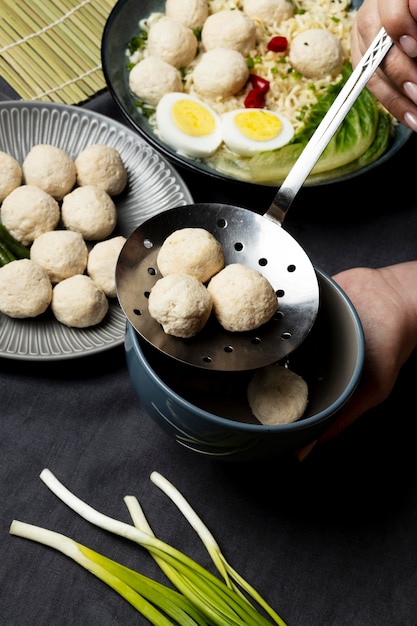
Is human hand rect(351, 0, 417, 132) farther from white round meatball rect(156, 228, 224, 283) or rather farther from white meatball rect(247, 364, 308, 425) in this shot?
white meatball rect(247, 364, 308, 425)

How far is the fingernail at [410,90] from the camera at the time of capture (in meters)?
1.30

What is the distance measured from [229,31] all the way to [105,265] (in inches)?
27.8

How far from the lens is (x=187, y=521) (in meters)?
1.24

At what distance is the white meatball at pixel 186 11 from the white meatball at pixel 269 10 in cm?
13

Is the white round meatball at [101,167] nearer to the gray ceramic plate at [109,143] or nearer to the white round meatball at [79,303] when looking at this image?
the gray ceramic plate at [109,143]

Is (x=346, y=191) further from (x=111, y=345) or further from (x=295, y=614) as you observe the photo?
(x=295, y=614)

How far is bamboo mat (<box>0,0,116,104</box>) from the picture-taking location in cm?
169

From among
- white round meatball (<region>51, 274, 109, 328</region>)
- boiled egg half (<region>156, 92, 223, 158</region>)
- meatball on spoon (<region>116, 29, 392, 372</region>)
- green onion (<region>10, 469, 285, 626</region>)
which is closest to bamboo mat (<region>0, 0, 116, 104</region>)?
boiled egg half (<region>156, 92, 223, 158</region>)

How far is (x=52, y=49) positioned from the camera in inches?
68.8

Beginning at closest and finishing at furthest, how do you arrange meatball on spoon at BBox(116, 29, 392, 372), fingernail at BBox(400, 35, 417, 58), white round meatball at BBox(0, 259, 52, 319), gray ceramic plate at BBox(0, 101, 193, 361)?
meatball on spoon at BBox(116, 29, 392, 372) → fingernail at BBox(400, 35, 417, 58) → white round meatball at BBox(0, 259, 52, 319) → gray ceramic plate at BBox(0, 101, 193, 361)

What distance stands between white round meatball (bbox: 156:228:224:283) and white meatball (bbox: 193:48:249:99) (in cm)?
67

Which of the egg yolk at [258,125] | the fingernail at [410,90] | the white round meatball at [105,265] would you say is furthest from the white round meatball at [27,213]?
the fingernail at [410,90]

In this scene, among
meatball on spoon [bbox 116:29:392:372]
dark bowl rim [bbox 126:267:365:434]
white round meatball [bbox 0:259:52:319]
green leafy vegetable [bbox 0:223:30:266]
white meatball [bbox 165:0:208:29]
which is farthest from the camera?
white meatball [bbox 165:0:208:29]

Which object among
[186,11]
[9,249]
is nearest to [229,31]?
[186,11]
